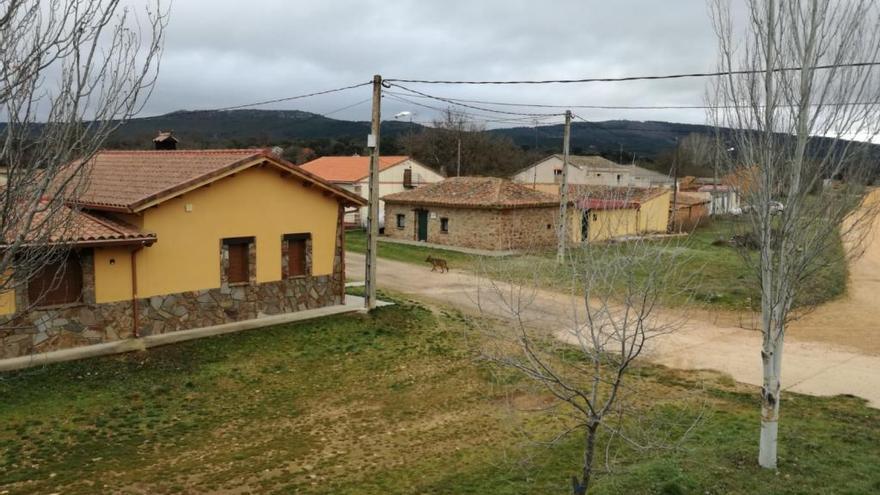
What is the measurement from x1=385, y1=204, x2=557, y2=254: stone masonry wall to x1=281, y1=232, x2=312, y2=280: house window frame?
13.4 metres

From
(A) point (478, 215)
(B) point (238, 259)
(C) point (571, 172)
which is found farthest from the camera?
(C) point (571, 172)

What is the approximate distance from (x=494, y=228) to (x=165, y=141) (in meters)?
14.7

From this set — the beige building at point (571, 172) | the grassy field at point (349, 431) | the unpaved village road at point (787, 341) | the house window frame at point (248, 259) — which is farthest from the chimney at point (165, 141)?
the beige building at point (571, 172)

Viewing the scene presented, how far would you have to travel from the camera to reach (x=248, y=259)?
15.7 metres

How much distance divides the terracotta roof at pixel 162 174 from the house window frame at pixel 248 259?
5.27 ft

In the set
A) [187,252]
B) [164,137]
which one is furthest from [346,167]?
[187,252]

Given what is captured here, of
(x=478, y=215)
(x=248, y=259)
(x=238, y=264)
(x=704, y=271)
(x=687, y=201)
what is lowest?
(x=704, y=271)

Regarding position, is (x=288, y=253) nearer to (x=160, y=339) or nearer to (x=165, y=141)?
(x=160, y=339)

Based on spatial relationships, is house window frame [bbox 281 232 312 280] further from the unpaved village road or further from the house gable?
the unpaved village road

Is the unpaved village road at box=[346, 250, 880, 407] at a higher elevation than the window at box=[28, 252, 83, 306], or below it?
below

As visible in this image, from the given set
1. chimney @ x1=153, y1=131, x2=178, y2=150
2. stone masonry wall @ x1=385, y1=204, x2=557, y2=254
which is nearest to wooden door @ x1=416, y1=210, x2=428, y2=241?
stone masonry wall @ x1=385, y1=204, x2=557, y2=254

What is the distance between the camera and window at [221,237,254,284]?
1540cm

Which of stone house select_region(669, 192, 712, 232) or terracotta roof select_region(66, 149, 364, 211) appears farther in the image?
stone house select_region(669, 192, 712, 232)

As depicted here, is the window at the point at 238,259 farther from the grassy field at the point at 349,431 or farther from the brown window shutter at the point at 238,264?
the grassy field at the point at 349,431
